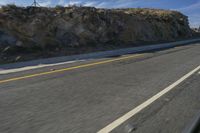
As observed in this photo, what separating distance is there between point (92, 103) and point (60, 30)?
57.9 ft

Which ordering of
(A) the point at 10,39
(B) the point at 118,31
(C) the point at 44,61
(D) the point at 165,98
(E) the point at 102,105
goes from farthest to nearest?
(B) the point at 118,31
(A) the point at 10,39
(C) the point at 44,61
(D) the point at 165,98
(E) the point at 102,105

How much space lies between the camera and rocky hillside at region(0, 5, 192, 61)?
735 inches

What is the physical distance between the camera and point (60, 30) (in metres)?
23.6

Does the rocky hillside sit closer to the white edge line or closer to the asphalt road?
the asphalt road

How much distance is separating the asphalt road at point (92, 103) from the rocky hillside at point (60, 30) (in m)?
8.29

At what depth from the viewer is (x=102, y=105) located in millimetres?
6422

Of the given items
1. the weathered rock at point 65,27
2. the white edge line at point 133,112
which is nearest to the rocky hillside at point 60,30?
the weathered rock at point 65,27

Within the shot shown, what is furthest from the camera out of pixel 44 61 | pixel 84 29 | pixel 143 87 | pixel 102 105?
pixel 84 29

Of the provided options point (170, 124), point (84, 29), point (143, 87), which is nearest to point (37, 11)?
point (84, 29)

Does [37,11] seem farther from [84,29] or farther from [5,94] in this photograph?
[5,94]

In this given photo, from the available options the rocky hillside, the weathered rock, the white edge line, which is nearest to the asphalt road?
the white edge line

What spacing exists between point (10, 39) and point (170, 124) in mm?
14930

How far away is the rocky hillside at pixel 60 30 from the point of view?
735 inches

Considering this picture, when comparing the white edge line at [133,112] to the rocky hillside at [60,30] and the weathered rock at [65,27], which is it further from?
the weathered rock at [65,27]
